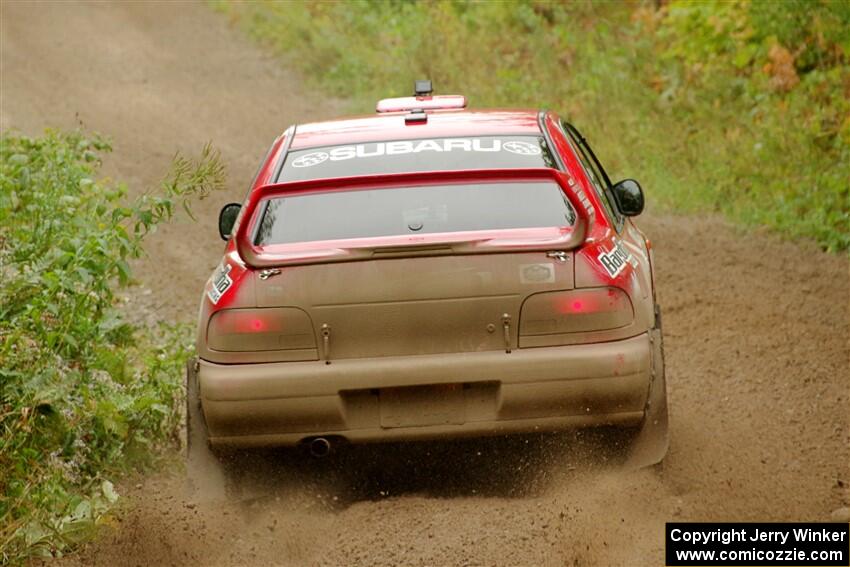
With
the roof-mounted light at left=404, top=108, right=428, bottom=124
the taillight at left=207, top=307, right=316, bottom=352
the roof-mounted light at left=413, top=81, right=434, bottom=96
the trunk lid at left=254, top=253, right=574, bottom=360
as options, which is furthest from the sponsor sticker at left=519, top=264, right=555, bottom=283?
the roof-mounted light at left=413, top=81, right=434, bottom=96

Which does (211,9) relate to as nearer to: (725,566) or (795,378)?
(795,378)

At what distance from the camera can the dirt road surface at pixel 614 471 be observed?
5152mm

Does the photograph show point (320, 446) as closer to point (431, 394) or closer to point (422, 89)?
point (431, 394)

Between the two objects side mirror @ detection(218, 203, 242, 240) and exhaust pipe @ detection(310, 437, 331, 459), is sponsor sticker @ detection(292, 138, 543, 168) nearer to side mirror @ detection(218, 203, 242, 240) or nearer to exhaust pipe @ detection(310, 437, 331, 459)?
side mirror @ detection(218, 203, 242, 240)

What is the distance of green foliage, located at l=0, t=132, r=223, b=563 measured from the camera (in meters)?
5.44

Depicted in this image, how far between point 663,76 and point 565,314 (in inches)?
455

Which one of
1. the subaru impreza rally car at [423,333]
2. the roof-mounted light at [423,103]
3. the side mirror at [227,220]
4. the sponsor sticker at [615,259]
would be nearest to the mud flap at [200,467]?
the subaru impreza rally car at [423,333]

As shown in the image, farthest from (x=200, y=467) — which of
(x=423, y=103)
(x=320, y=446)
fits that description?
(x=423, y=103)

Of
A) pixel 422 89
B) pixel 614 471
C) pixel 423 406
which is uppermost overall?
pixel 422 89

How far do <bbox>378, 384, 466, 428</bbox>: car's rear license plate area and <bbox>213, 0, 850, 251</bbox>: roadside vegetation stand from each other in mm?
6688

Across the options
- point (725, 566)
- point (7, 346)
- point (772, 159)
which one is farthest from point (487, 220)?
point (772, 159)

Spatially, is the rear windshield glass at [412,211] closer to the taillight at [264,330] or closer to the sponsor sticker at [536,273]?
the sponsor sticker at [536,273]

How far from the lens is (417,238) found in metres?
5.44

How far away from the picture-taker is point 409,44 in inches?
796
